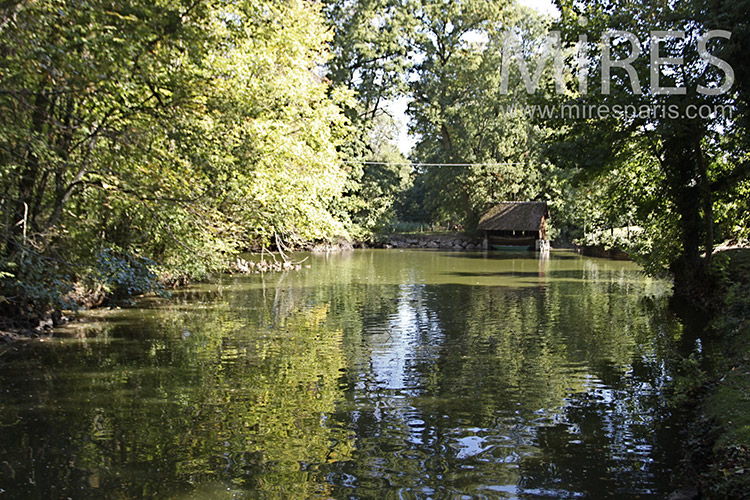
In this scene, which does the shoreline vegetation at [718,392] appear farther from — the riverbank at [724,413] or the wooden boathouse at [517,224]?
the wooden boathouse at [517,224]

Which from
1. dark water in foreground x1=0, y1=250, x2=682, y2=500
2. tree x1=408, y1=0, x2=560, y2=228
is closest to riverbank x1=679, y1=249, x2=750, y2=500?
dark water in foreground x1=0, y1=250, x2=682, y2=500

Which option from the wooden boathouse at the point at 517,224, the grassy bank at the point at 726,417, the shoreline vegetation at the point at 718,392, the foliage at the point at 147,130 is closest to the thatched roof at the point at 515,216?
the wooden boathouse at the point at 517,224

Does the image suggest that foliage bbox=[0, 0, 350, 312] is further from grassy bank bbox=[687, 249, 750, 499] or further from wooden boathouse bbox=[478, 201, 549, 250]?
wooden boathouse bbox=[478, 201, 549, 250]

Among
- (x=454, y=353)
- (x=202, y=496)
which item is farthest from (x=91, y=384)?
(x=454, y=353)

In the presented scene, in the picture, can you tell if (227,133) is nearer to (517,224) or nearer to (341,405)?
(341,405)

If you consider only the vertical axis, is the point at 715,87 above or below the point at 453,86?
below

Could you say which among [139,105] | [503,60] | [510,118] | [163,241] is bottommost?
[163,241]

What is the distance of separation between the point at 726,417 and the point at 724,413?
0.17 meters

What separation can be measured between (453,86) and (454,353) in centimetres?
4295

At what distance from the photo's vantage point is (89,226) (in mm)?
14172

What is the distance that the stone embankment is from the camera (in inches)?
2056

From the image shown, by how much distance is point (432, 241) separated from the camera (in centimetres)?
5409

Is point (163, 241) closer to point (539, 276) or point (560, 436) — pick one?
point (560, 436)

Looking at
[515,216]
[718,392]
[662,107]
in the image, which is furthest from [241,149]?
[515,216]
